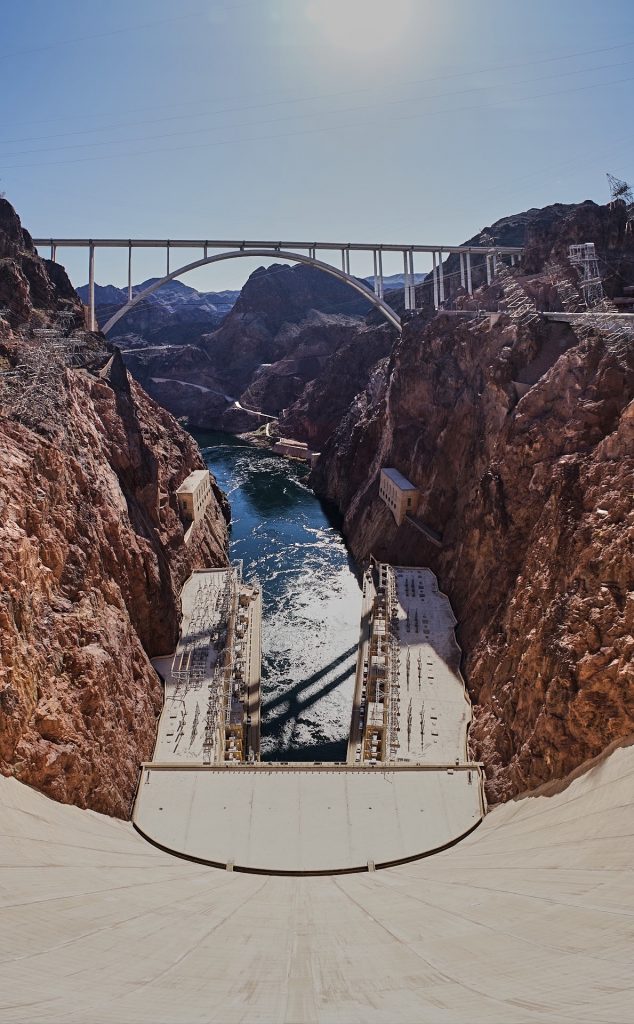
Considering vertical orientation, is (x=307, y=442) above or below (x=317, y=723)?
above

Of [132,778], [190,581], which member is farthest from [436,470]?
[132,778]

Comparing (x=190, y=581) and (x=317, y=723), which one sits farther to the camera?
(x=190, y=581)

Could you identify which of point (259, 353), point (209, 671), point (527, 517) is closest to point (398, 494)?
point (527, 517)

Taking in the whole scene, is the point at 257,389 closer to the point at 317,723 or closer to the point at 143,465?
the point at 143,465

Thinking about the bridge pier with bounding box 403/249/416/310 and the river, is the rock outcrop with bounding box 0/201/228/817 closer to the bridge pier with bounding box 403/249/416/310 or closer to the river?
the river

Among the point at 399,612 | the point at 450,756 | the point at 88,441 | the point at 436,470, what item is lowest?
the point at 450,756

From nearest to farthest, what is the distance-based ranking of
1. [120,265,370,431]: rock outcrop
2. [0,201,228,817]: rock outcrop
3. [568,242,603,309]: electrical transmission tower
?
[0,201,228,817]: rock outcrop → [568,242,603,309]: electrical transmission tower → [120,265,370,431]: rock outcrop

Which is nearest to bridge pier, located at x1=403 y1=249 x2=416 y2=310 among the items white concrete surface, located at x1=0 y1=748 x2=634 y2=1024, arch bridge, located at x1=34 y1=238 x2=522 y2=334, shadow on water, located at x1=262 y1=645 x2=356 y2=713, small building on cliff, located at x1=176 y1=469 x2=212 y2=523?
arch bridge, located at x1=34 y1=238 x2=522 y2=334
